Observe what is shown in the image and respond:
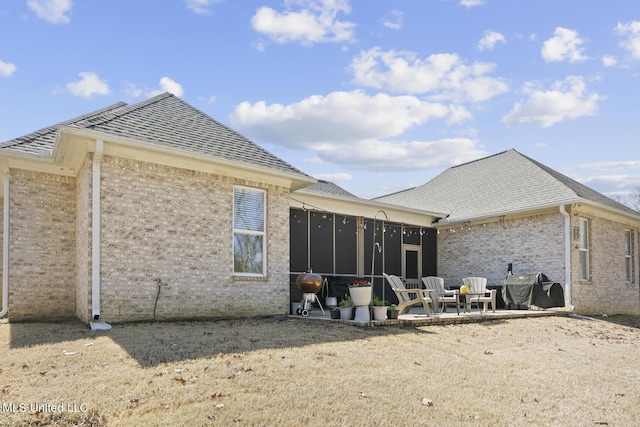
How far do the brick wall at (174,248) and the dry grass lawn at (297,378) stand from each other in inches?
27.2

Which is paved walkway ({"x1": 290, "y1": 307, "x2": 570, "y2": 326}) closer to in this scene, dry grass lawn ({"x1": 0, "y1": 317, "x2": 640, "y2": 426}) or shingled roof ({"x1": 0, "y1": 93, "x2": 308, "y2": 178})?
dry grass lawn ({"x1": 0, "y1": 317, "x2": 640, "y2": 426})

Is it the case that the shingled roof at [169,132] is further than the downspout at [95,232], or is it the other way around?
the shingled roof at [169,132]

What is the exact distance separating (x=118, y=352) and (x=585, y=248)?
1348 centimetres

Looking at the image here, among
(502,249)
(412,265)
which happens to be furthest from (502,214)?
(412,265)

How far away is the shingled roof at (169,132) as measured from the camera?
30.4 feet

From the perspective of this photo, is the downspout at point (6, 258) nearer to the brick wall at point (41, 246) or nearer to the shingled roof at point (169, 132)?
the brick wall at point (41, 246)

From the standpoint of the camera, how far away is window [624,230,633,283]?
685 inches

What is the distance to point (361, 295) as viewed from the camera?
998 cm

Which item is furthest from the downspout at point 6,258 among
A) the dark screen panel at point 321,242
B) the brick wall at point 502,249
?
the brick wall at point 502,249

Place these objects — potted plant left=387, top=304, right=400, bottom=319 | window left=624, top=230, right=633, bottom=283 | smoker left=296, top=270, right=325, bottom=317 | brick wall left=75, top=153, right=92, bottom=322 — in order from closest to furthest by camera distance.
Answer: brick wall left=75, top=153, right=92, bottom=322 < potted plant left=387, top=304, right=400, bottom=319 < smoker left=296, top=270, right=325, bottom=317 < window left=624, top=230, right=633, bottom=283

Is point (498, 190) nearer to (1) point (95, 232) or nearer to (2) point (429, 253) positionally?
(2) point (429, 253)

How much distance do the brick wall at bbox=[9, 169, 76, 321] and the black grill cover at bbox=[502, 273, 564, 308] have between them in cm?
1121

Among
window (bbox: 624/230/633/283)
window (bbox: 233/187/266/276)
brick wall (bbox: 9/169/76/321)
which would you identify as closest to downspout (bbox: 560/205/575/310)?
window (bbox: 624/230/633/283)

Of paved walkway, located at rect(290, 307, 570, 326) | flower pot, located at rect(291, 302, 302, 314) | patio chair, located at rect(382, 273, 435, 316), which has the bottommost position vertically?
paved walkway, located at rect(290, 307, 570, 326)
